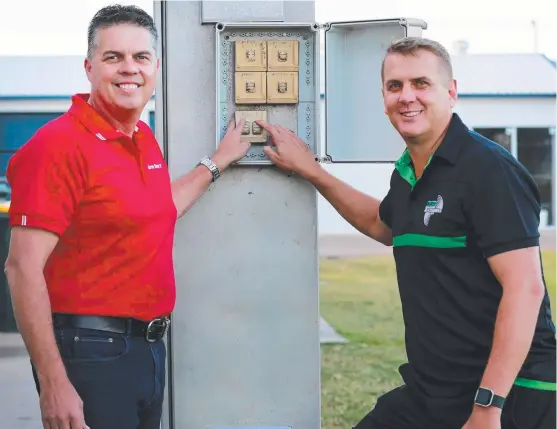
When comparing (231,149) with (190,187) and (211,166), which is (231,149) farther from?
(190,187)

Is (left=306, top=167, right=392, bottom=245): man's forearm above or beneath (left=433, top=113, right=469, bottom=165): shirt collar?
beneath

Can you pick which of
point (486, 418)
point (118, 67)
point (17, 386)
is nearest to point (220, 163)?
point (118, 67)

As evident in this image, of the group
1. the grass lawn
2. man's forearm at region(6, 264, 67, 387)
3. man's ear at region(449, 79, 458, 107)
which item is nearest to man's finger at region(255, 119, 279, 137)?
man's ear at region(449, 79, 458, 107)

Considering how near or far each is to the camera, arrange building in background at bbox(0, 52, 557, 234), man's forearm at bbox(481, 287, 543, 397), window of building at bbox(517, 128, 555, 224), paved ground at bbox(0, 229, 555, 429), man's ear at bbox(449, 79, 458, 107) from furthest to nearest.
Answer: window of building at bbox(517, 128, 555, 224)
building in background at bbox(0, 52, 557, 234)
paved ground at bbox(0, 229, 555, 429)
man's ear at bbox(449, 79, 458, 107)
man's forearm at bbox(481, 287, 543, 397)

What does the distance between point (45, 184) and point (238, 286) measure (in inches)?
38.2

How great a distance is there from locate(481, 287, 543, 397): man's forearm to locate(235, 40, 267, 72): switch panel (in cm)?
125

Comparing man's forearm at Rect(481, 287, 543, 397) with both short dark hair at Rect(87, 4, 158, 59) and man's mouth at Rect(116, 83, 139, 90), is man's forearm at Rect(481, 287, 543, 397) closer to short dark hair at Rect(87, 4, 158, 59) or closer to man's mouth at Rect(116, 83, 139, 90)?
man's mouth at Rect(116, 83, 139, 90)

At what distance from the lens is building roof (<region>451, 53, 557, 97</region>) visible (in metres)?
21.1

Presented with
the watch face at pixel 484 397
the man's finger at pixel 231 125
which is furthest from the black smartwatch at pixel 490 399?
the man's finger at pixel 231 125

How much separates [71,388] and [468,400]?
1167 mm

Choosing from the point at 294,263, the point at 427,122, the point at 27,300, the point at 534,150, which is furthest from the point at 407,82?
the point at 534,150

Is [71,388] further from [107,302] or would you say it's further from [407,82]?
[407,82]

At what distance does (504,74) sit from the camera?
21.7m

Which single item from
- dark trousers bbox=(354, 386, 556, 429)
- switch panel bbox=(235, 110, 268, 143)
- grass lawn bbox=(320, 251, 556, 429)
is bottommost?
grass lawn bbox=(320, 251, 556, 429)
